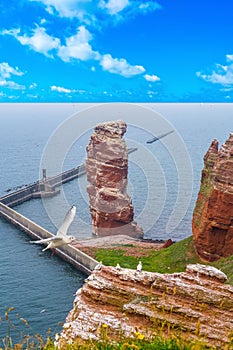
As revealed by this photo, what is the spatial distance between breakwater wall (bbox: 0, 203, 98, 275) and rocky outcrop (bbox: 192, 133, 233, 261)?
14.2 metres

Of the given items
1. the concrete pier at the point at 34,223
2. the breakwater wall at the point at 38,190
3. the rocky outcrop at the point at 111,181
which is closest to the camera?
the concrete pier at the point at 34,223

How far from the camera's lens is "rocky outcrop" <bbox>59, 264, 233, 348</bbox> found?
421 inches

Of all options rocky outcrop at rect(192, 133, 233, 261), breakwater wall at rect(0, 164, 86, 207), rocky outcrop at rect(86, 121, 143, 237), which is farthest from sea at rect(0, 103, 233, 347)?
rocky outcrop at rect(192, 133, 233, 261)

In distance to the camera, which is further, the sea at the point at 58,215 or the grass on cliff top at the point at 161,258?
the grass on cliff top at the point at 161,258

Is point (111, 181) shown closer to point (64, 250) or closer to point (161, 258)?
point (64, 250)

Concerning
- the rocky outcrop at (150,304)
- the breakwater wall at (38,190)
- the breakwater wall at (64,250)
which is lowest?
the breakwater wall at (64,250)

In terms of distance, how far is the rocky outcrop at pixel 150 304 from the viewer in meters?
10.7

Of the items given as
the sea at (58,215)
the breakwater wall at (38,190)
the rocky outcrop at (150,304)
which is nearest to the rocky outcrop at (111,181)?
the sea at (58,215)

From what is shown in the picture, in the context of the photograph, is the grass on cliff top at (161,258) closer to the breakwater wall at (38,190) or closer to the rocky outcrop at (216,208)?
the rocky outcrop at (216,208)

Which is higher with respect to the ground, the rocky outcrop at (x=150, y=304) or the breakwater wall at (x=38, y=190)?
the rocky outcrop at (x=150, y=304)

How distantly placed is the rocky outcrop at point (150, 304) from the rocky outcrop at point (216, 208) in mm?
35561

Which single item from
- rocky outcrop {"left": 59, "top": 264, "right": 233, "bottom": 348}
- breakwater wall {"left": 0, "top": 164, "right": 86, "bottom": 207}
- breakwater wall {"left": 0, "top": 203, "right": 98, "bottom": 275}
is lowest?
breakwater wall {"left": 0, "top": 203, "right": 98, "bottom": 275}

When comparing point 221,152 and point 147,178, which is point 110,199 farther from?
point 147,178

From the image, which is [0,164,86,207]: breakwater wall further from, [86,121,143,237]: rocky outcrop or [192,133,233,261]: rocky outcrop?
[192,133,233,261]: rocky outcrop
